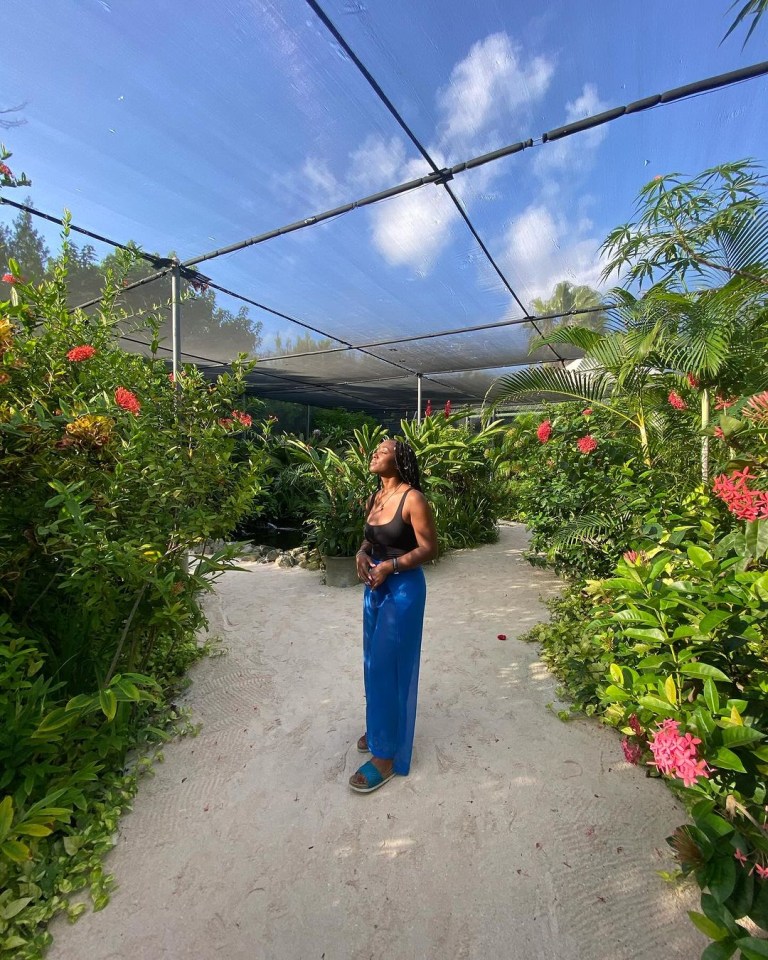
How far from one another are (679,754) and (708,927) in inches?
9.9

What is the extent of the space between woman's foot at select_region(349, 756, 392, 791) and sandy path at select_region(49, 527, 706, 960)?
0.13ft

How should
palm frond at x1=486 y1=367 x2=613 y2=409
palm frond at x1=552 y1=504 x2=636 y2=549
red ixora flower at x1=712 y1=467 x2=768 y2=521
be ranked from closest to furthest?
red ixora flower at x1=712 y1=467 x2=768 y2=521
palm frond at x1=552 y1=504 x2=636 y2=549
palm frond at x1=486 y1=367 x2=613 y2=409

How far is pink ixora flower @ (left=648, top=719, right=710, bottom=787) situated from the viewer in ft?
2.61

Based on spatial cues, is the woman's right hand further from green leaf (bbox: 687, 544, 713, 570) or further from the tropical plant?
green leaf (bbox: 687, 544, 713, 570)

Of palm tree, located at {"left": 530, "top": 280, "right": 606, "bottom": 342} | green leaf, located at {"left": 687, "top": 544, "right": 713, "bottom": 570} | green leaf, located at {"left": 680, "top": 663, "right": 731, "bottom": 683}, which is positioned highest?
palm tree, located at {"left": 530, "top": 280, "right": 606, "bottom": 342}

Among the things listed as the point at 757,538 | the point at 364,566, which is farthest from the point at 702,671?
the point at 364,566

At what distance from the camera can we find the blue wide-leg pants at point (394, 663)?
5.24 ft

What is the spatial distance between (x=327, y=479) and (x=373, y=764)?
2872mm

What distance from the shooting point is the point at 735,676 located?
45.2 inches

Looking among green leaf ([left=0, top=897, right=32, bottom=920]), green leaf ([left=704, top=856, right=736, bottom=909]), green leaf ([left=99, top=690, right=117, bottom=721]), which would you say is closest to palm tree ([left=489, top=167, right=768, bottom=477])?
green leaf ([left=704, top=856, right=736, bottom=909])

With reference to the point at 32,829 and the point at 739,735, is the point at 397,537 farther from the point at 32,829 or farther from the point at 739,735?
the point at 32,829

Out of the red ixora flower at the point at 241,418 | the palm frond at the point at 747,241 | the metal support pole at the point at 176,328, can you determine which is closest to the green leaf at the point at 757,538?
the palm frond at the point at 747,241

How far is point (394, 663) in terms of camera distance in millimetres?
1614

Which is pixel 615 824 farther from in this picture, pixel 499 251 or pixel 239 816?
pixel 499 251
